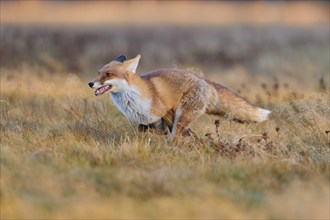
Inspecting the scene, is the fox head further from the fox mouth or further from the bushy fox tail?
the bushy fox tail

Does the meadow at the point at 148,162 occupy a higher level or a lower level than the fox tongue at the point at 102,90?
lower

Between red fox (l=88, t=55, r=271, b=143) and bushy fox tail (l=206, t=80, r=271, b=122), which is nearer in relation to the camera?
red fox (l=88, t=55, r=271, b=143)

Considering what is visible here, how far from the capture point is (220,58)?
23.6 m

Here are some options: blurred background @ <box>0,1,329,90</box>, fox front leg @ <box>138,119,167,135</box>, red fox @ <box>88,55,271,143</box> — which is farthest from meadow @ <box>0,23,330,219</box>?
blurred background @ <box>0,1,329,90</box>

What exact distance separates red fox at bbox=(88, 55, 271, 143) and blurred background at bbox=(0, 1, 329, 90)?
6.65m

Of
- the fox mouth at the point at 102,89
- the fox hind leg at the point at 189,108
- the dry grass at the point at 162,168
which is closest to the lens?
the dry grass at the point at 162,168

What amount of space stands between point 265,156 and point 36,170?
2.91 m

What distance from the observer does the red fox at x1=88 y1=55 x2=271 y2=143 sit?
9344mm

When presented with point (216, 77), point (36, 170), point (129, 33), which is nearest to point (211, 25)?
point (129, 33)

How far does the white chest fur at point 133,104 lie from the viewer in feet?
30.7

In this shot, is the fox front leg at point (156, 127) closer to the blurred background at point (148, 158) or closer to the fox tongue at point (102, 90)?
the blurred background at point (148, 158)

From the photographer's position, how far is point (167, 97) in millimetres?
9688

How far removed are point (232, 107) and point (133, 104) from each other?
1491 millimetres

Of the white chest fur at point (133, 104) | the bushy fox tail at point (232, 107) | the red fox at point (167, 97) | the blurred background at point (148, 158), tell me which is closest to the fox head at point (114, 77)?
the red fox at point (167, 97)
